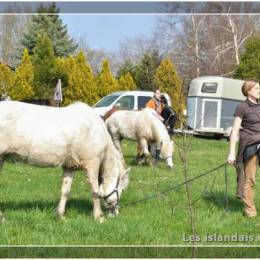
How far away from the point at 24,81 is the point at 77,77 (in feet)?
4.61

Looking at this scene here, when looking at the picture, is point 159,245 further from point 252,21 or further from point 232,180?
point 232,180

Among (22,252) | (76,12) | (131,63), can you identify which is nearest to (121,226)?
(22,252)

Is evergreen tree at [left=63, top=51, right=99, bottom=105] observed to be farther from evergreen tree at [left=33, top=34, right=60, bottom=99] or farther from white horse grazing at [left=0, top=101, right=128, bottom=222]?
white horse grazing at [left=0, top=101, right=128, bottom=222]

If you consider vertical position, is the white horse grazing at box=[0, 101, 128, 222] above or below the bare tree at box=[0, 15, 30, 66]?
below

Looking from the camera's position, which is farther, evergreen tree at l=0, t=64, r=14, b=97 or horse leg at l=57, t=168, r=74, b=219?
evergreen tree at l=0, t=64, r=14, b=97

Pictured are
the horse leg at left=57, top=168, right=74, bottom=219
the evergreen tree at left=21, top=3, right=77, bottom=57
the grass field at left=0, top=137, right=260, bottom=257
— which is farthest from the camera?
the evergreen tree at left=21, top=3, right=77, bottom=57

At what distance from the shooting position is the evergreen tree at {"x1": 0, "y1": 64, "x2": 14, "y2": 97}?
1028cm

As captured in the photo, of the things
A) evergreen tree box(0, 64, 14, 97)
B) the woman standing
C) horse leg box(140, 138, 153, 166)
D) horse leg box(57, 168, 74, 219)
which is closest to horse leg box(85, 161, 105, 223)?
horse leg box(57, 168, 74, 219)

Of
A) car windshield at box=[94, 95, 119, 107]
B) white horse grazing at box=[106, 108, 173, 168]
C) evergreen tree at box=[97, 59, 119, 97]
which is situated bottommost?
white horse grazing at box=[106, 108, 173, 168]

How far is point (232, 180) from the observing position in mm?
10625

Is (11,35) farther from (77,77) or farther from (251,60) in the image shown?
(251,60)

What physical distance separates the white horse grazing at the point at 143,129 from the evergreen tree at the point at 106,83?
46.6 inches

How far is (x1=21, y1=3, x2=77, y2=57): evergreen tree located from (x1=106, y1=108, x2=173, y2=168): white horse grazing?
3376 millimetres

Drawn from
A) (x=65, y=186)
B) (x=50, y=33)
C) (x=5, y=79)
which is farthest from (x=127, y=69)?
(x=65, y=186)
